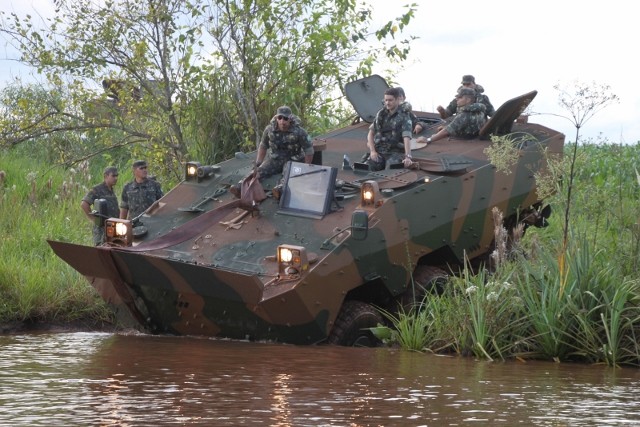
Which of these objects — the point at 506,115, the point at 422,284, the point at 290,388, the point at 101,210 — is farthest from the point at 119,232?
the point at 506,115

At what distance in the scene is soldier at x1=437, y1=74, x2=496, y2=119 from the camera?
52.3ft

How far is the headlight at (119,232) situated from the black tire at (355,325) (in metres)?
2.21

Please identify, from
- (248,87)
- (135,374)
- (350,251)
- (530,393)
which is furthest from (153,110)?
(530,393)

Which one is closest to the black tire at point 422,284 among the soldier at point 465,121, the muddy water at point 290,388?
the muddy water at point 290,388

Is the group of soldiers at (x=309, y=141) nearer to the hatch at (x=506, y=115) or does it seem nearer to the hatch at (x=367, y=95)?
the hatch at (x=506, y=115)

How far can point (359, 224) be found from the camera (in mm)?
11961

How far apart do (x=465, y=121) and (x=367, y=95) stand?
1878 mm

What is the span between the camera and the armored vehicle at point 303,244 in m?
11.7

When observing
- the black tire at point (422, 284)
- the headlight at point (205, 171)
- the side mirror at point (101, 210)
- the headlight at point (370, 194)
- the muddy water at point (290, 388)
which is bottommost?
the muddy water at point (290, 388)

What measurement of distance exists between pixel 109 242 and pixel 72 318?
1914mm

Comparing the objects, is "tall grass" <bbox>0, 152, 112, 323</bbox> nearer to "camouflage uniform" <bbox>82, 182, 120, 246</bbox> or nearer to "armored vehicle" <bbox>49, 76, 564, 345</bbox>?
"camouflage uniform" <bbox>82, 182, 120, 246</bbox>

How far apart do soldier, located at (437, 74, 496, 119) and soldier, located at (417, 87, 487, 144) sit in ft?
1.15

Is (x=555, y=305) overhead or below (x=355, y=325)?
overhead

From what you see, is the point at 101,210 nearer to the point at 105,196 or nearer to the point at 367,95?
the point at 105,196
